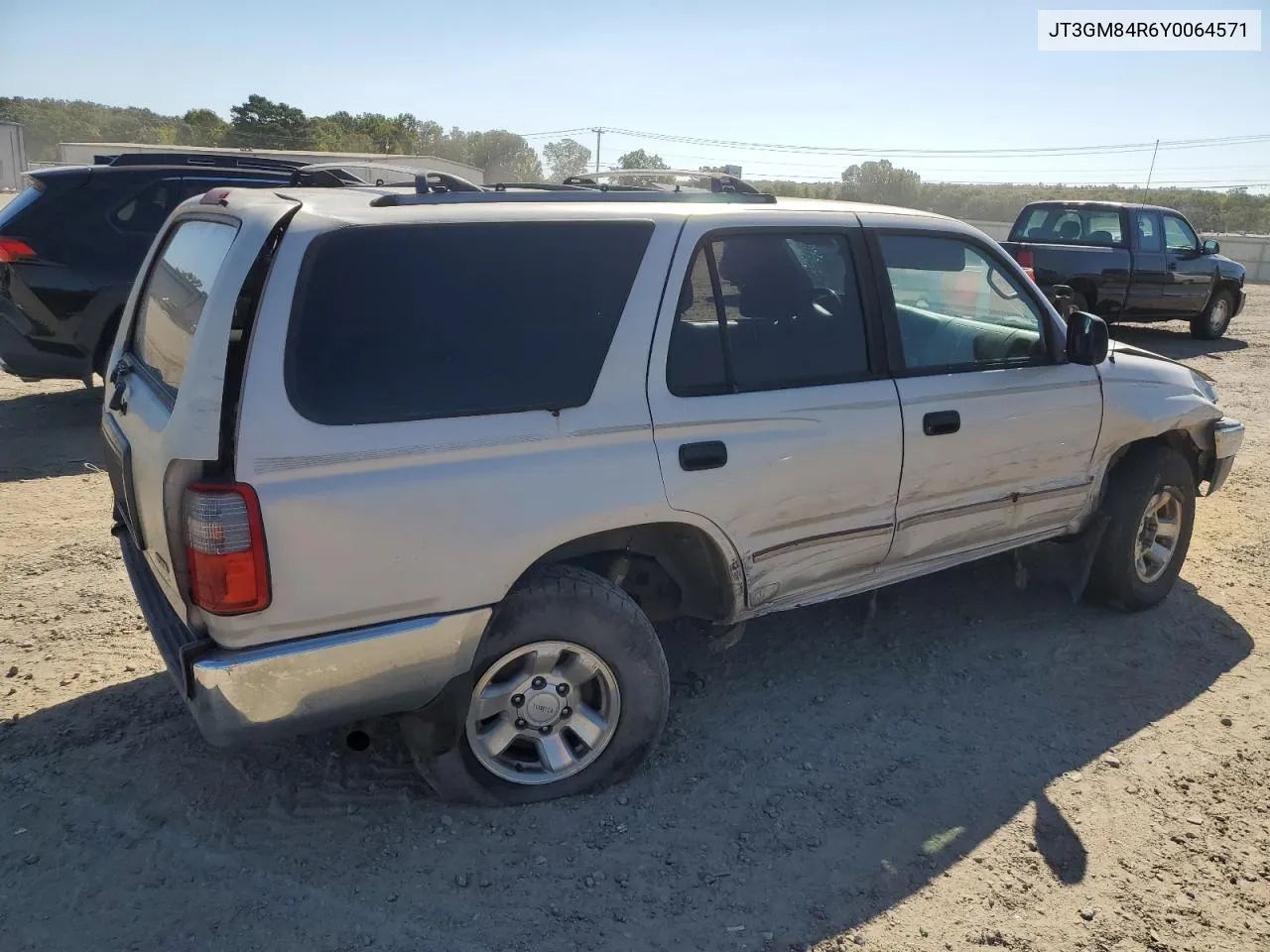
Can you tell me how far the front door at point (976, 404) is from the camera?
3.74 meters

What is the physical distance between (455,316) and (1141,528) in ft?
11.5

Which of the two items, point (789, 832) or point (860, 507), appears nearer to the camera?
point (789, 832)

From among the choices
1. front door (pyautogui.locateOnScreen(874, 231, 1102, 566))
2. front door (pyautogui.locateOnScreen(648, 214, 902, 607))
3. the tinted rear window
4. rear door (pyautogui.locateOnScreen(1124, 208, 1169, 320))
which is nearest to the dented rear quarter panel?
front door (pyautogui.locateOnScreen(874, 231, 1102, 566))

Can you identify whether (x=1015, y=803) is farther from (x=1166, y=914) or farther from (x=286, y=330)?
(x=286, y=330)

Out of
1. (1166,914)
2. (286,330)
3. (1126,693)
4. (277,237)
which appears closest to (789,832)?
(1166,914)

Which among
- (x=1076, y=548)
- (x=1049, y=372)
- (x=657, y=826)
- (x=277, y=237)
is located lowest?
(x=657, y=826)

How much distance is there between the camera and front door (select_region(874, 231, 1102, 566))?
3740 mm

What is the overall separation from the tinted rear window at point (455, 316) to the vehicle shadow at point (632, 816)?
1.33 meters

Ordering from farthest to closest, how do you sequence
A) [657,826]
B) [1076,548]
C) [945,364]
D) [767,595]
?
1. [1076,548]
2. [945,364]
3. [767,595]
4. [657,826]

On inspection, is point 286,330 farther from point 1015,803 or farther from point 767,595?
point 1015,803

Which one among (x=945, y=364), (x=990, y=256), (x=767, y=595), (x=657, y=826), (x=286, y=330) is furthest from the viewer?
(x=990, y=256)

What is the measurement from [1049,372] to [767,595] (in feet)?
5.39

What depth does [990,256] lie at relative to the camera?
412cm

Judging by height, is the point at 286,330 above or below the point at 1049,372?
above
